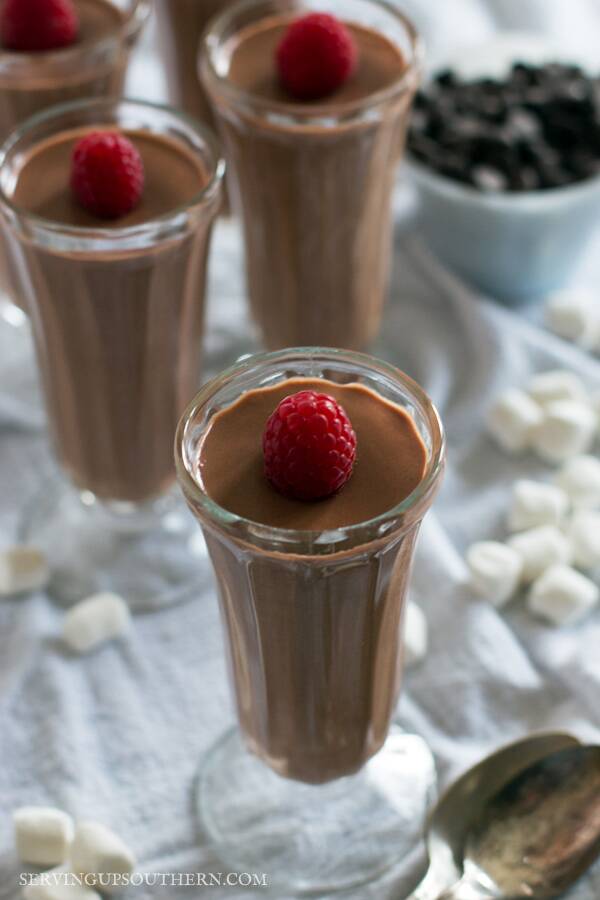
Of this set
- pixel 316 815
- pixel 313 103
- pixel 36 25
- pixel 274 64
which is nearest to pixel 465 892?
pixel 316 815

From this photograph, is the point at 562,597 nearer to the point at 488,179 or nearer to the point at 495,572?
the point at 495,572

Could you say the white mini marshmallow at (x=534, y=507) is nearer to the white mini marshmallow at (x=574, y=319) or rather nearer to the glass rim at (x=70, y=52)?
the white mini marshmallow at (x=574, y=319)

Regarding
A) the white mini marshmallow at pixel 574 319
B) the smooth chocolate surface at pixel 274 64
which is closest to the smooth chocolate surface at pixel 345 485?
the smooth chocolate surface at pixel 274 64

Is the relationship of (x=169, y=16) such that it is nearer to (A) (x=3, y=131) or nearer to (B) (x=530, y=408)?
(A) (x=3, y=131)

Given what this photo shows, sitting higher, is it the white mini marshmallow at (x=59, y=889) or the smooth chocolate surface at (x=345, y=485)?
the smooth chocolate surface at (x=345, y=485)

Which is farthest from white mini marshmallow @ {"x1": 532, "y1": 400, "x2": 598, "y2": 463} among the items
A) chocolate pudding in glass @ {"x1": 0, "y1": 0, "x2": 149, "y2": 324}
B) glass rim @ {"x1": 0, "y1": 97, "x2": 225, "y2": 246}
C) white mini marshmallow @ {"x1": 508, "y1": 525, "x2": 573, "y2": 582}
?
chocolate pudding in glass @ {"x1": 0, "y1": 0, "x2": 149, "y2": 324}

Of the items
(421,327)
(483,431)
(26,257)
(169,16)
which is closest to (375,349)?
(421,327)
